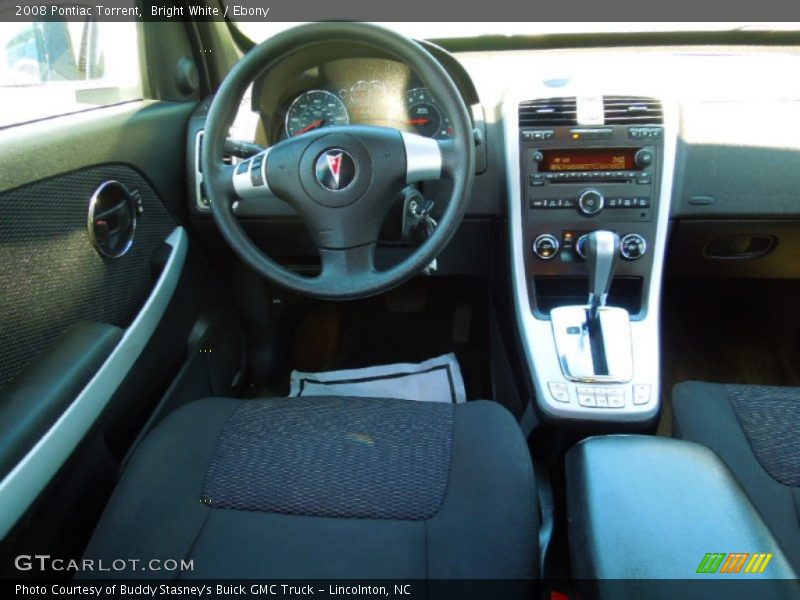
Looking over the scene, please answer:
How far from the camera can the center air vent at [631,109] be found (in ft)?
4.44

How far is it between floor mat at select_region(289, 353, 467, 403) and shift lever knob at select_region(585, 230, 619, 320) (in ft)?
2.28

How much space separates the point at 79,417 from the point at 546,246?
3.40 feet

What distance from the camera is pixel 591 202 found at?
1386 mm

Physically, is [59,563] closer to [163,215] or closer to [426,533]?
[426,533]

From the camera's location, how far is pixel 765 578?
553 millimetres

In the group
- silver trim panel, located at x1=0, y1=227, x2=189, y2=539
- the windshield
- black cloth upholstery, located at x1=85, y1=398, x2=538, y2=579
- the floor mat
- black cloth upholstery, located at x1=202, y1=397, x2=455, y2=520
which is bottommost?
the floor mat

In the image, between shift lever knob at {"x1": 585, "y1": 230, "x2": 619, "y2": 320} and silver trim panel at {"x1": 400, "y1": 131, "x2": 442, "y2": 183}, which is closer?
silver trim panel at {"x1": 400, "y1": 131, "x2": 442, "y2": 183}

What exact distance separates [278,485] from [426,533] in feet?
0.79

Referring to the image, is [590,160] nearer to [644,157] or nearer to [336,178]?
[644,157]

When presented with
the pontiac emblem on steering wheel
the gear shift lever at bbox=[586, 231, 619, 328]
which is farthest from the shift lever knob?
the pontiac emblem on steering wheel

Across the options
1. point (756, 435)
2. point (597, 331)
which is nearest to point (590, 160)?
point (597, 331)

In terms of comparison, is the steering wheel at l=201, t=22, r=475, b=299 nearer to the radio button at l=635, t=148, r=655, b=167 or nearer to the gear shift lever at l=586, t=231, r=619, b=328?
the gear shift lever at l=586, t=231, r=619, b=328

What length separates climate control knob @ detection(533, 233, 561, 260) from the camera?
1424 millimetres

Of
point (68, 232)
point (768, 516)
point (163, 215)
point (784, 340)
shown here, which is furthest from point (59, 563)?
point (784, 340)
